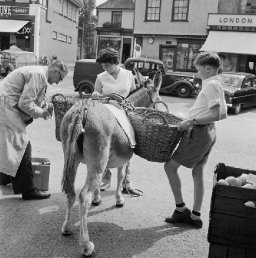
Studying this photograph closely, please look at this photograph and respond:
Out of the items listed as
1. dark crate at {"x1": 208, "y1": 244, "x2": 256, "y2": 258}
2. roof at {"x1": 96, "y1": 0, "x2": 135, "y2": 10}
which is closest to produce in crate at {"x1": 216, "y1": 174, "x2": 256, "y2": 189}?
dark crate at {"x1": 208, "y1": 244, "x2": 256, "y2": 258}

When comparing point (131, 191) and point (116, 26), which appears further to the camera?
point (116, 26)

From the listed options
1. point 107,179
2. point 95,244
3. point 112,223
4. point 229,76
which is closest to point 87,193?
point 95,244

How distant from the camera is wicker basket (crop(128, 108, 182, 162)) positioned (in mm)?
3869

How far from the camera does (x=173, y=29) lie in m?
28.0

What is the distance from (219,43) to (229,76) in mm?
10601

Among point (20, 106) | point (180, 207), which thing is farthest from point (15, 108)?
point (180, 207)

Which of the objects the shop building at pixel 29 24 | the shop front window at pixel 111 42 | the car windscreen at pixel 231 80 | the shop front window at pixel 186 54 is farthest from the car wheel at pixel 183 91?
the shop front window at pixel 111 42

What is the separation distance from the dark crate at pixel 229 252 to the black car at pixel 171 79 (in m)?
15.7

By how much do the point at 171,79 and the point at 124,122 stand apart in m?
15.4

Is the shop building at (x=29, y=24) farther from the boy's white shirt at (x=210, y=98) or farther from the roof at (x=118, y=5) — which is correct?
the boy's white shirt at (x=210, y=98)

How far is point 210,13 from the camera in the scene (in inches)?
1035

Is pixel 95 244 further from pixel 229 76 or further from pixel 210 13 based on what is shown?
pixel 210 13


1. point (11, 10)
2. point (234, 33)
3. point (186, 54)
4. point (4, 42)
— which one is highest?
point (11, 10)

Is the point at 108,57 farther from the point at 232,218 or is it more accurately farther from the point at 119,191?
the point at 232,218
